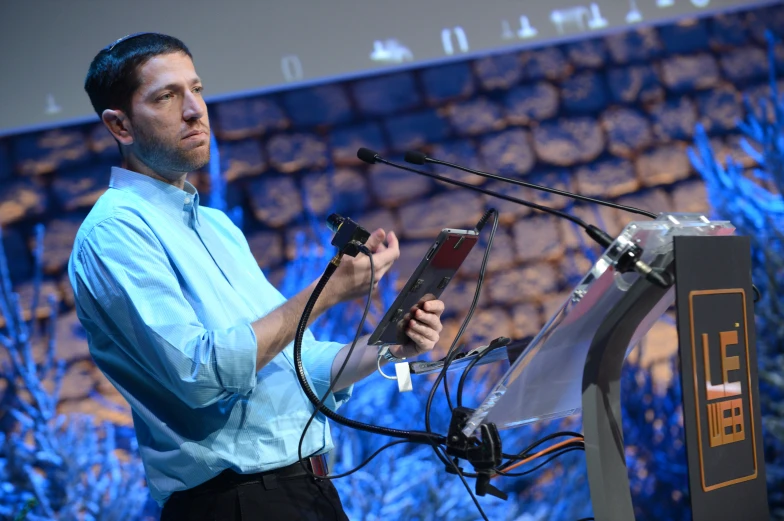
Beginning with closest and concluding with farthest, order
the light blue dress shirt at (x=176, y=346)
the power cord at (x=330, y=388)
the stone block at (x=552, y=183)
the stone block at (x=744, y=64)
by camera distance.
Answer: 1. the power cord at (x=330, y=388)
2. the light blue dress shirt at (x=176, y=346)
3. the stone block at (x=552, y=183)
4. the stone block at (x=744, y=64)

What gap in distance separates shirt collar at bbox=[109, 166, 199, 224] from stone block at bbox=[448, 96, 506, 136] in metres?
1.65

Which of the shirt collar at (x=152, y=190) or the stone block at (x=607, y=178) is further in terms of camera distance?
the stone block at (x=607, y=178)

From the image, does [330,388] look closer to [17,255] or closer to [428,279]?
[428,279]

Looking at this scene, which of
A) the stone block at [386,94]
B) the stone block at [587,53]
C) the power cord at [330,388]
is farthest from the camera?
the stone block at [587,53]

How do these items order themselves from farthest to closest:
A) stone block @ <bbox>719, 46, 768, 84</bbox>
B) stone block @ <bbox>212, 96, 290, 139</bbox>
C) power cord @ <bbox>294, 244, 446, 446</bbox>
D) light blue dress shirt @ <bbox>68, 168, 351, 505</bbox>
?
stone block @ <bbox>719, 46, 768, 84</bbox> < stone block @ <bbox>212, 96, 290, 139</bbox> < light blue dress shirt @ <bbox>68, 168, 351, 505</bbox> < power cord @ <bbox>294, 244, 446, 446</bbox>

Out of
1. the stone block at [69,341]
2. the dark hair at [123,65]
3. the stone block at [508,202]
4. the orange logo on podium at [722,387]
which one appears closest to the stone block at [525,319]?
the stone block at [508,202]

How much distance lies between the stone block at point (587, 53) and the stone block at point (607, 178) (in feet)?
1.36

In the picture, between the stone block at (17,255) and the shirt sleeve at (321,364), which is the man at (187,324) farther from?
the stone block at (17,255)

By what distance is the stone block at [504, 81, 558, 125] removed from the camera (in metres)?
3.03

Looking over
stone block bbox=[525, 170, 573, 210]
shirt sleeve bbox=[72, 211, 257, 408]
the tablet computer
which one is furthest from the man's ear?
stone block bbox=[525, 170, 573, 210]

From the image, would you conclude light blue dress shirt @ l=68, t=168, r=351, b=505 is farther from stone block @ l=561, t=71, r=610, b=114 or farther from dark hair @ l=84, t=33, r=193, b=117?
stone block @ l=561, t=71, r=610, b=114

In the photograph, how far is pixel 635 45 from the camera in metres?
3.13

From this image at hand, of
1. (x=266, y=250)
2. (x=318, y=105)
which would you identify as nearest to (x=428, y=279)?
(x=266, y=250)

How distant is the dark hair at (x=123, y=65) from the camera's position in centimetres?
149
